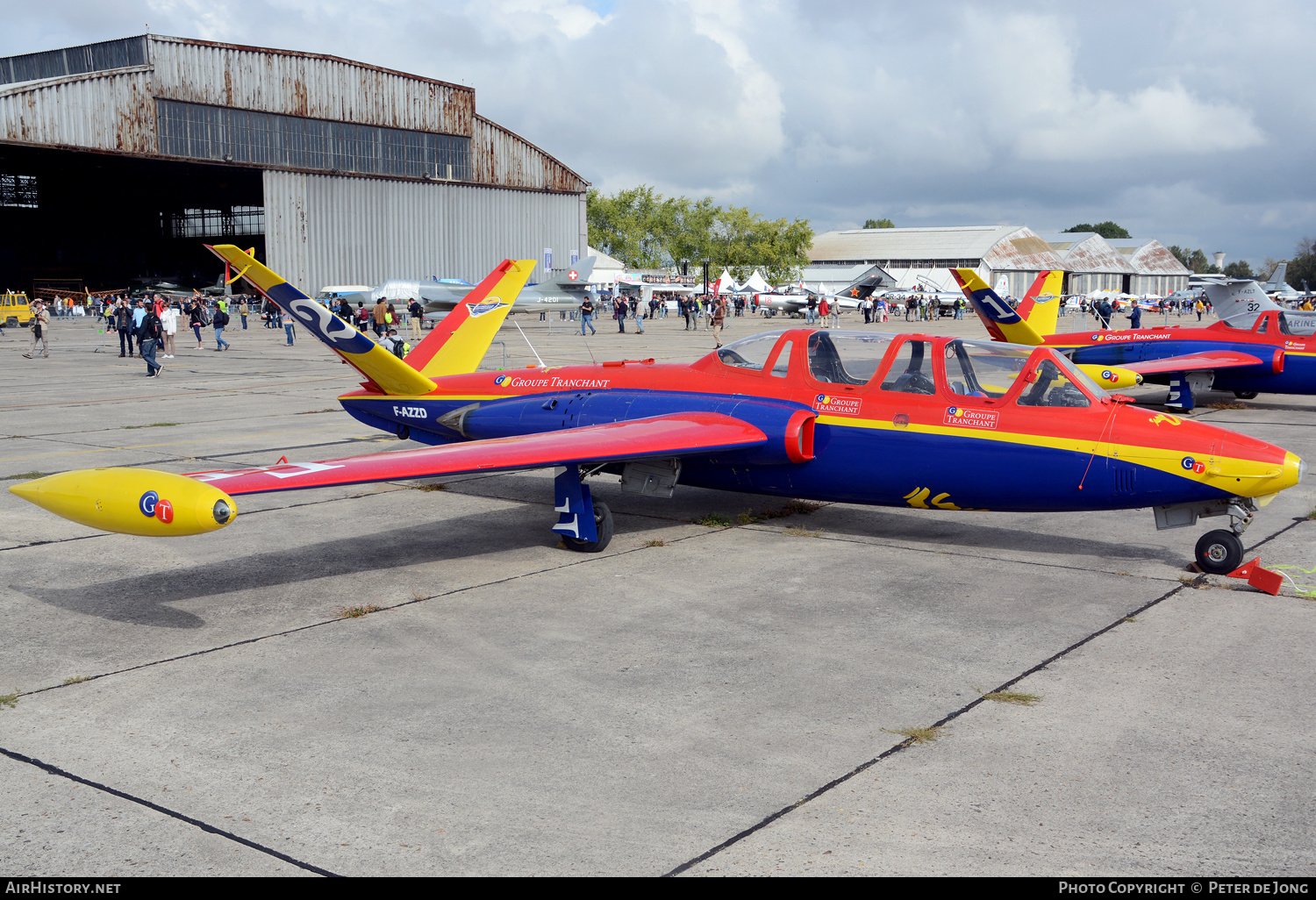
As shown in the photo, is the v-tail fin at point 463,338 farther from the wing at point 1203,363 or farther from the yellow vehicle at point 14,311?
the yellow vehicle at point 14,311

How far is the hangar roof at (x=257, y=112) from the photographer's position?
172 ft

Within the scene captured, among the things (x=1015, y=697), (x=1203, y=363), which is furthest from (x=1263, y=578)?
(x=1203, y=363)

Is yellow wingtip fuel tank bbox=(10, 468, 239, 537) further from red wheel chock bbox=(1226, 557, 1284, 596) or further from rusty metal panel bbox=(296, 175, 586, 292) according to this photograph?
rusty metal panel bbox=(296, 175, 586, 292)

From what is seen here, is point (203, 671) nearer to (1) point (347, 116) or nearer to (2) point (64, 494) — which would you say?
(2) point (64, 494)

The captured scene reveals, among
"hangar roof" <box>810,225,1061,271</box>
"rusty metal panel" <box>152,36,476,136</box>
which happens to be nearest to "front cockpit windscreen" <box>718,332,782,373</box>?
"rusty metal panel" <box>152,36,476,136</box>

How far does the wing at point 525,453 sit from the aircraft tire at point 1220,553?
4.01 meters

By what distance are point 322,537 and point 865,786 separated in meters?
6.92

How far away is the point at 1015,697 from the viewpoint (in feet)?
19.9

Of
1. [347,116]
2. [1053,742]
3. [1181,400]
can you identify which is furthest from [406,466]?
[347,116]

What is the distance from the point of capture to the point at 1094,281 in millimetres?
141375

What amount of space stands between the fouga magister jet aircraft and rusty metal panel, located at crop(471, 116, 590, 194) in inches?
2142

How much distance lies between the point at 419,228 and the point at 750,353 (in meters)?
62.0

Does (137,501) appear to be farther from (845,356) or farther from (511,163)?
(511,163)

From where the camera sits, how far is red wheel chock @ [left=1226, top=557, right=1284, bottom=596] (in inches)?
323
